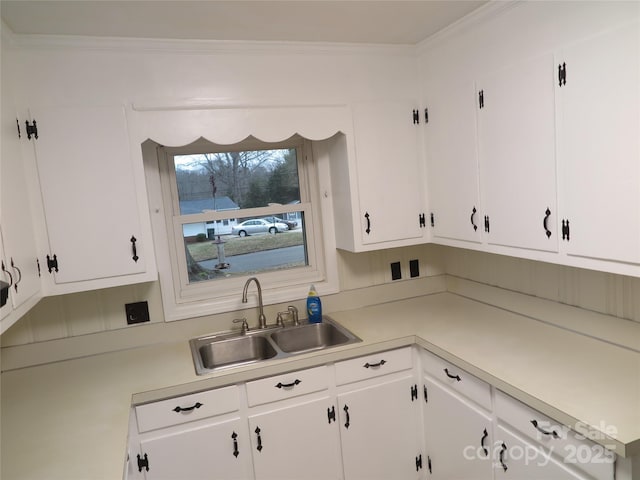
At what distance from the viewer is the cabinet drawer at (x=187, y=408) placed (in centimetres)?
185

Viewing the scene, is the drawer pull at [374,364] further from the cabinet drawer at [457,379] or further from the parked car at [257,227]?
the parked car at [257,227]

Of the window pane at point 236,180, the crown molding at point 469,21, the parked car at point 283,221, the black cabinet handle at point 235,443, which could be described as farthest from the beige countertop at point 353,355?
the crown molding at point 469,21

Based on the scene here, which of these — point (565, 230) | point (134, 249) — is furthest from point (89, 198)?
point (565, 230)

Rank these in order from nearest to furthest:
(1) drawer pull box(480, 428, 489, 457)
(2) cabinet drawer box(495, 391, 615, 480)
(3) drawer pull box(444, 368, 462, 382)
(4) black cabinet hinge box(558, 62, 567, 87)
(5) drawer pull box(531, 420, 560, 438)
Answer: (2) cabinet drawer box(495, 391, 615, 480)
(5) drawer pull box(531, 420, 560, 438)
(4) black cabinet hinge box(558, 62, 567, 87)
(1) drawer pull box(480, 428, 489, 457)
(3) drawer pull box(444, 368, 462, 382)

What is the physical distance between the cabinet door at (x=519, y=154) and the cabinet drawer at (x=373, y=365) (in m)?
0.71

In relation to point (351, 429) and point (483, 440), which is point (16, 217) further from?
point (483, 440)

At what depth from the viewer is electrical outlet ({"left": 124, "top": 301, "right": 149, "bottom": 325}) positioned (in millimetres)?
2307

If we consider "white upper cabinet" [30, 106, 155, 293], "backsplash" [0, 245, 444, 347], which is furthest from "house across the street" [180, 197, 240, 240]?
"white upper cabinet" [30, 106, 155, 293]

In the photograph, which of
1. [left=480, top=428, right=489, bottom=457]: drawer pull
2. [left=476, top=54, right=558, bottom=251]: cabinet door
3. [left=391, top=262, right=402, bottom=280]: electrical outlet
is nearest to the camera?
[left=476, top=54, right=558, bottom=251]: cabinet door

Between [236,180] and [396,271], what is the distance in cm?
113

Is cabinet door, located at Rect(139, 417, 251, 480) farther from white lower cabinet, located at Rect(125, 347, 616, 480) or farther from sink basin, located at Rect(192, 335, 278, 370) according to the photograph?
sink basin, located at Rect(192, 335, 278, 370)

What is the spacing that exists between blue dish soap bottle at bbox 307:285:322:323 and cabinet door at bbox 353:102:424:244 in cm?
42

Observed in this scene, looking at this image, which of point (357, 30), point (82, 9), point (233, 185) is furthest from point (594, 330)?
point (82, 9)

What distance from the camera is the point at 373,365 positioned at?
7.13ft
